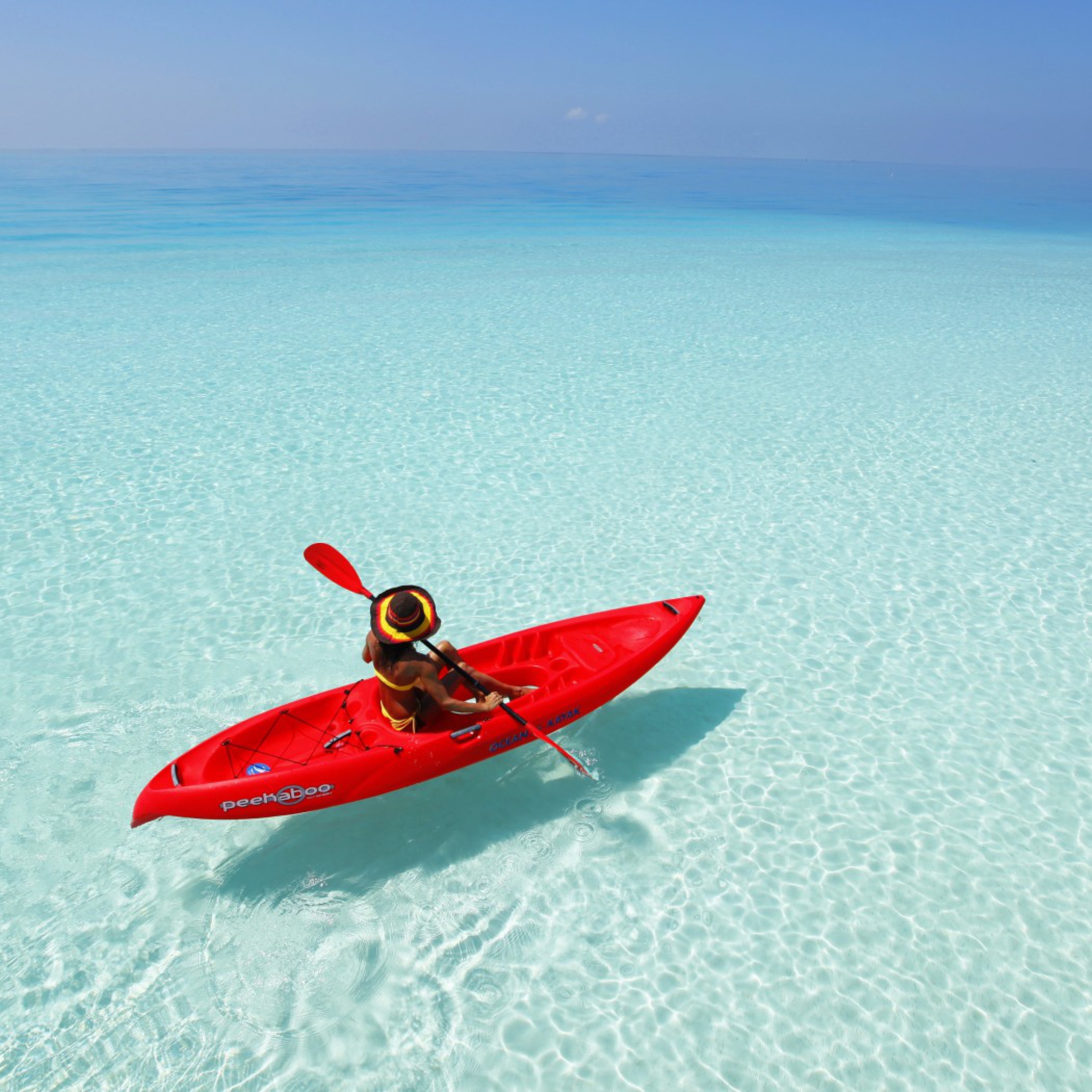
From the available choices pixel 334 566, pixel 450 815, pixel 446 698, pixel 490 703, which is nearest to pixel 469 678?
pixel 490 703

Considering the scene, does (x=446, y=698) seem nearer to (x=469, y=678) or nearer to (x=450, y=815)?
(x=469, y=678)

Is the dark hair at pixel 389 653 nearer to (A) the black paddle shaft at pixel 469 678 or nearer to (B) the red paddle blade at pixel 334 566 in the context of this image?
(A) the black paddle shaft at pixel 469 678

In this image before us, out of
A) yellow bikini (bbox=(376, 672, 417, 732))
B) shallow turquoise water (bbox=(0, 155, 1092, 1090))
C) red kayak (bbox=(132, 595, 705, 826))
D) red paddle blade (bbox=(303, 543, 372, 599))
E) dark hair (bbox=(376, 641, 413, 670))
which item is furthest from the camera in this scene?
red paddle blade (bbox=(303, 543, 372, 599))

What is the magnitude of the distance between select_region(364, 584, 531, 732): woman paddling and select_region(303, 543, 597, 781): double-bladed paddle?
55 millimetres

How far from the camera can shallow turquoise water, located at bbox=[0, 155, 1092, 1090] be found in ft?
11.4

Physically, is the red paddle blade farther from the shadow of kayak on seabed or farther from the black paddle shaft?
the shadow of kayak on seabed

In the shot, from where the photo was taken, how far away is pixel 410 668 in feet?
13.3

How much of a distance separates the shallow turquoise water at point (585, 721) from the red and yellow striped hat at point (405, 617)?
1071 millimetres

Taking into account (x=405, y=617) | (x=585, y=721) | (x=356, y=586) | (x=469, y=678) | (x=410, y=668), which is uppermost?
(x=405, y=617)

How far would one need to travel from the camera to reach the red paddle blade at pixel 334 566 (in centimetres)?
457

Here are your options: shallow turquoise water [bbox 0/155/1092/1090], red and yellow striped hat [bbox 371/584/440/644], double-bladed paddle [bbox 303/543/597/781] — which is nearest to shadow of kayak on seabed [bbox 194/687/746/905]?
shallow turquoise water [bbox 0/155/1092/1090]

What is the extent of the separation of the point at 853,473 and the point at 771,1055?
6.10 m

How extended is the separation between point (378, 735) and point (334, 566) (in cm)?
102

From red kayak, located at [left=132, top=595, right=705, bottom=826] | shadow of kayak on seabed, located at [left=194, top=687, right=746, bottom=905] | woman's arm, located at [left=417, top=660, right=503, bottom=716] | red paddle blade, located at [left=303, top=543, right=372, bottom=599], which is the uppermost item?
red paddle blade, located at [left=303, top=543, right=372, bottom=599]
